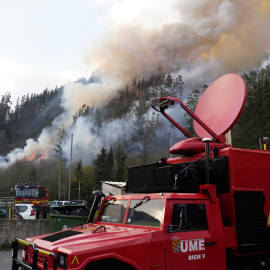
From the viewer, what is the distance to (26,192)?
29.8 m

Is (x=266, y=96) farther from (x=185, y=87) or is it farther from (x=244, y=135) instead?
(x=185, y=87)

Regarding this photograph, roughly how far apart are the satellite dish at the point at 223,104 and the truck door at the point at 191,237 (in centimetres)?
239

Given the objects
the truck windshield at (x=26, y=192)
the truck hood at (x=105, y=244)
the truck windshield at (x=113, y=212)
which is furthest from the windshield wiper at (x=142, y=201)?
the truck windshield at (x=26, y=192)

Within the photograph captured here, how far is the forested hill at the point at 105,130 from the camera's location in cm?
6919

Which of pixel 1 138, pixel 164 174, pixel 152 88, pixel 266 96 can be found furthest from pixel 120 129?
pixel 164 174

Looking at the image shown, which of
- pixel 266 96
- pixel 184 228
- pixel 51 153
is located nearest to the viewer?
pixel 184 228

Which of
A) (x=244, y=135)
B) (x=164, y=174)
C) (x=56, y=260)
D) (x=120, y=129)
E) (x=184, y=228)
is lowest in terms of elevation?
(x=56, y=260)

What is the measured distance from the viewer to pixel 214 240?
193 inches

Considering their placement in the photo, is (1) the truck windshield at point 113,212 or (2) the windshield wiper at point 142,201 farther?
(1) the truck windshield at point 113,212

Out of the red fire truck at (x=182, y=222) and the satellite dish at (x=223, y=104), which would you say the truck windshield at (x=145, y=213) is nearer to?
the red fire truck at (x=182, y=222)

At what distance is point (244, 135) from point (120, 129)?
88.3 m

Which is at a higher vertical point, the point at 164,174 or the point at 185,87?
the point at 185,87

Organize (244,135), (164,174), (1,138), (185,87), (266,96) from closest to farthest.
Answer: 1. (164,174)
2. (244,135)
3. (266,96)
4. (1,138)
5. (185,87)

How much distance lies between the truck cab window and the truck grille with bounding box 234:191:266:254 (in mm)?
754
